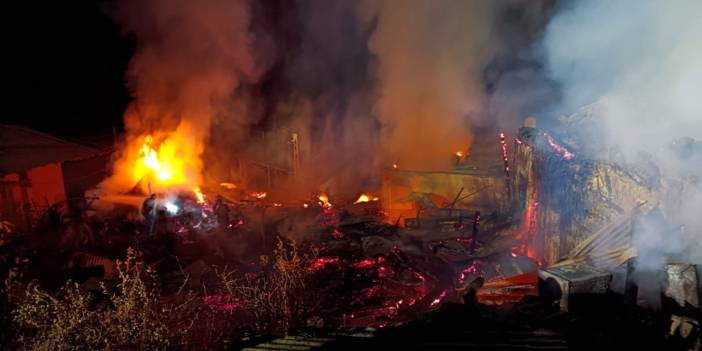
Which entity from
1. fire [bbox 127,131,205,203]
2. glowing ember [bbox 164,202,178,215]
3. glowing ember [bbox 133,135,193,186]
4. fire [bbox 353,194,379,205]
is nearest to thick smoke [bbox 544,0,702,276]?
fire [bbox 353,194,379,205]

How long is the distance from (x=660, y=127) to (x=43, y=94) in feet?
84.2

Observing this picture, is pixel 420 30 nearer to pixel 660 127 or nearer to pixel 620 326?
pixel 660 127

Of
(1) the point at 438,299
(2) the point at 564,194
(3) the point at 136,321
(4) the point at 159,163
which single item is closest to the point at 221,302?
(3) the point at 136,321

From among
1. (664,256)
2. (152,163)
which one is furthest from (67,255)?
(664,256)

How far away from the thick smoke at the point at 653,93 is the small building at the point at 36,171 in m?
10.1

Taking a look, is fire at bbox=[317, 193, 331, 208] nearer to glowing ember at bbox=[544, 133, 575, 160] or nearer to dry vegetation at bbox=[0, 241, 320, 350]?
dry vegetation at bbox=[0, 241, 320, 350]

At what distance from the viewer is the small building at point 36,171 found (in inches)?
299

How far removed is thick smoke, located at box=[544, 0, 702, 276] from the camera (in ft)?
17.4

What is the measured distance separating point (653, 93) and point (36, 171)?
16.8 m

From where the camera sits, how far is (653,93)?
24.3 feet

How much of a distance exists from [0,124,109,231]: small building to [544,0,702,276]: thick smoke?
33.1 feet

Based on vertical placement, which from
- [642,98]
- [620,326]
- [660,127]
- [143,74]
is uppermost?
[143,74]

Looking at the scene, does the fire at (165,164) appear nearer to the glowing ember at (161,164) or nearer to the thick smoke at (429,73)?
the glowing ember at (161,164)

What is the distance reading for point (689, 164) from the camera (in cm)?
568
